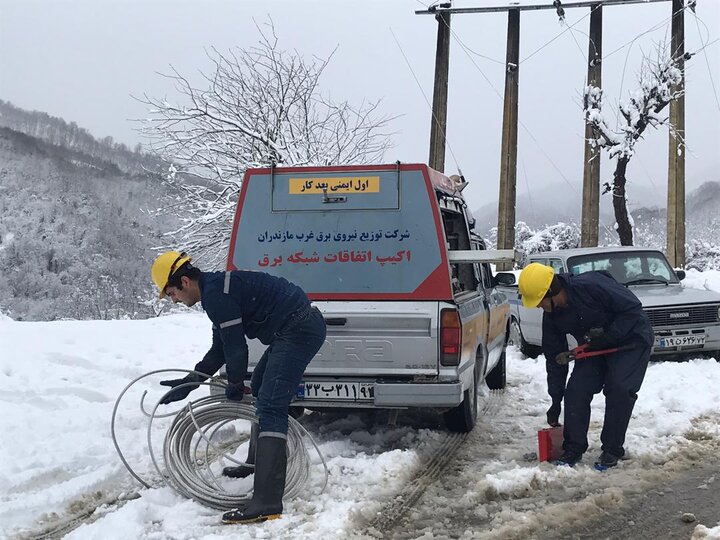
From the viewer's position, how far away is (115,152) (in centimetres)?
5516

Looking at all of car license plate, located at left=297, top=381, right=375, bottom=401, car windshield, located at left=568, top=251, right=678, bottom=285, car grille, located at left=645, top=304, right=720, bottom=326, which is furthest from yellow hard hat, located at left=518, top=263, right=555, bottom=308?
car windshield, located at left=568, top=251, right=678, bottom=285

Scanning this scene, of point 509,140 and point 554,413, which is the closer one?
point 554,413

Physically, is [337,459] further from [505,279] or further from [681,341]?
[681,341]

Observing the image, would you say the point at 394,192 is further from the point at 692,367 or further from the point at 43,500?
→ the point at 692,367

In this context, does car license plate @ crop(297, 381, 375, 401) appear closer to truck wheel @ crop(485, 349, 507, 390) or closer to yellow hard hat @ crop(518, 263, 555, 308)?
yellow hard hat @ crop(518, 263, 555, 308)

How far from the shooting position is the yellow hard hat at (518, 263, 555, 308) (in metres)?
5.21

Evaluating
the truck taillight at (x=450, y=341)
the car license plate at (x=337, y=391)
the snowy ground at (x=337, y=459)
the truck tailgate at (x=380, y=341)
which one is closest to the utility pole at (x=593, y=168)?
the snowy ground at (x=337, y=459)

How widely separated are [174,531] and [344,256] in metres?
2.68

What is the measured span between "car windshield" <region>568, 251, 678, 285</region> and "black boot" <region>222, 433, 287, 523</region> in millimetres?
7049

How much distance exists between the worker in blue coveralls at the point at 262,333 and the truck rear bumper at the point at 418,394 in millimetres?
1036

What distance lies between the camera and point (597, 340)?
5.36 meters

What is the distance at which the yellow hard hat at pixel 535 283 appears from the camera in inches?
205

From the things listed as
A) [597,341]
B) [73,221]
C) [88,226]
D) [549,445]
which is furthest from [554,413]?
[73,221]

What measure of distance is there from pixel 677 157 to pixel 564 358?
17518mm
